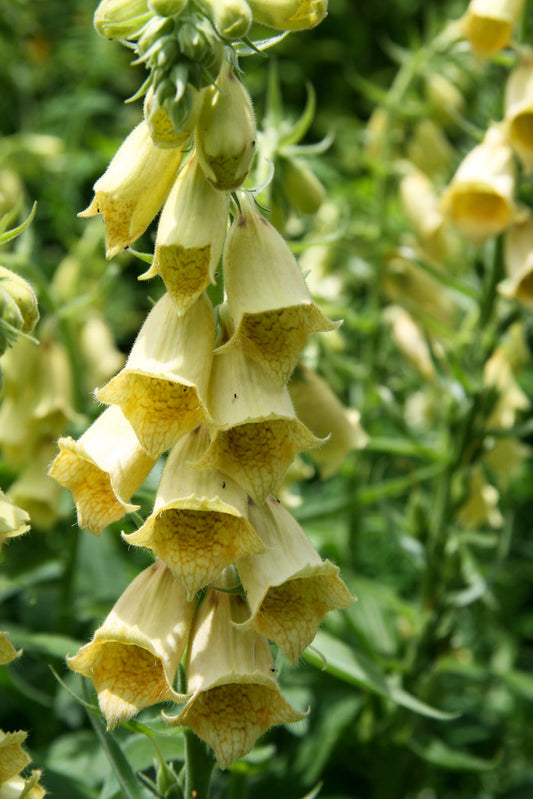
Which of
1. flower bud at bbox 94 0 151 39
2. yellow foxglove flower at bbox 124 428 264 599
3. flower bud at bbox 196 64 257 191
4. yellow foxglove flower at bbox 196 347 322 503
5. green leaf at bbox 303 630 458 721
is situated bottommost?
green leaf at bbox 303 630 458 721

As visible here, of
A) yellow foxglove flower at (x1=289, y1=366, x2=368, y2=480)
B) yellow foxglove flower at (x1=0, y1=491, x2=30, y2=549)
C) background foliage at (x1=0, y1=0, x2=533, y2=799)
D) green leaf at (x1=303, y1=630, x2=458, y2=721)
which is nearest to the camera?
yellow foxglove flower at (x1=0, y1=491, x2=30, y2=549)

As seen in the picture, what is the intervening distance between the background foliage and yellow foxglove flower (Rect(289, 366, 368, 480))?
74 millimetres

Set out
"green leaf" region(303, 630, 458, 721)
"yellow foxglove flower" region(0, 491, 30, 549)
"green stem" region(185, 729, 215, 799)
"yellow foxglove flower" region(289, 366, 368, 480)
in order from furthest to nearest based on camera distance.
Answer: "yellow foxglove flower" region(289, 366, 368, 480) < "green leaf" region(303, 630, 458, 721) < "green stem" region(185, 729, 215, 799) < "yellow foxglove flower" region(0, 491, 30, 549)

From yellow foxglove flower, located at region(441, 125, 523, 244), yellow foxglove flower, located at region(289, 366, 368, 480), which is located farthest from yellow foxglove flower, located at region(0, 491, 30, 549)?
yellow foxglove flower, located at region(441, 125, 523, 244)

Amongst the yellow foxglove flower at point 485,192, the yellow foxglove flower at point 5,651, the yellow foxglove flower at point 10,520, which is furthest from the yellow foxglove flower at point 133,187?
the yellow foxglove flower at point 485,192

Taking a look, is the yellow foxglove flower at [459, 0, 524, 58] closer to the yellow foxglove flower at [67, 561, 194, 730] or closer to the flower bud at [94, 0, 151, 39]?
the flower bud at [94, 0, 151, 39]

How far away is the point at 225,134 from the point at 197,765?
1.86 ft

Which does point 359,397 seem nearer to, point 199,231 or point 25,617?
point 25,617

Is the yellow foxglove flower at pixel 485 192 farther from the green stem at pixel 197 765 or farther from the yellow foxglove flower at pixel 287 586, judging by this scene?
the green stem at pixel 197 765

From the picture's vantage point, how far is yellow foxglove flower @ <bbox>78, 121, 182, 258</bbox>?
0.79m

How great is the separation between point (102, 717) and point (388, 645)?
1028 mm

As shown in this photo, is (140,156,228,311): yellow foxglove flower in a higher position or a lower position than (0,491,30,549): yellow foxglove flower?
higher

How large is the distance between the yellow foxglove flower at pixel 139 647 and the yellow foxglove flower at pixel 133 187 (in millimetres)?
309

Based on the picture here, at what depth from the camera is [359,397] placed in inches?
→ 74.9
